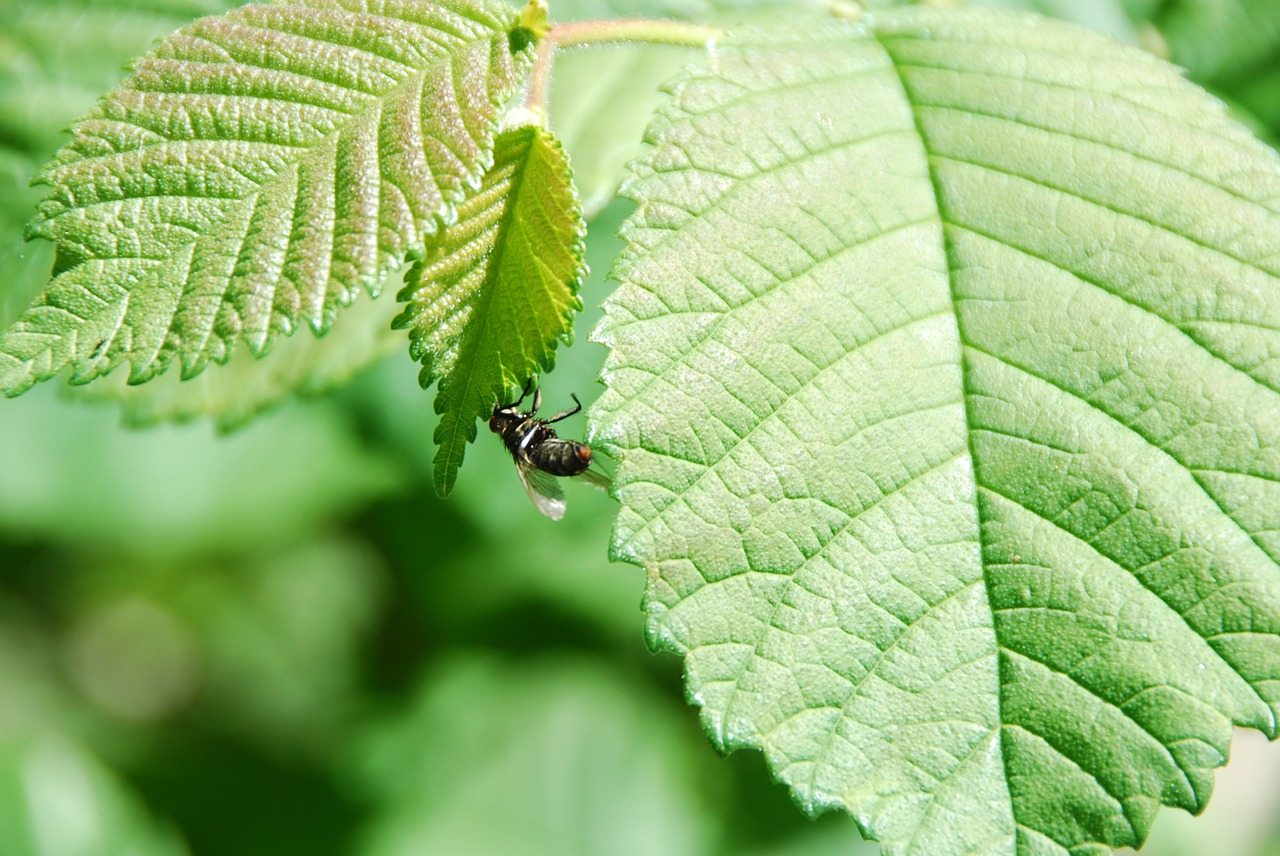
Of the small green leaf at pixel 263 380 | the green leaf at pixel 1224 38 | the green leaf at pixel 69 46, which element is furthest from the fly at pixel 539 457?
the green leaf at pixel 1224 38

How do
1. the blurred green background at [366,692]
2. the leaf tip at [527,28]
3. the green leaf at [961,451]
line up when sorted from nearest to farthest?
the green leaf at [961,451]
the leaf tip at [527,28]
the blurred green background at [366,692]

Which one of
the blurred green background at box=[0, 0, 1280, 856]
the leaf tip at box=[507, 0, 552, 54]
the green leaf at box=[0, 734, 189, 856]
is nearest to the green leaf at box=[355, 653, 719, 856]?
the blurred green background at box=[0, 0, 1280, 856]

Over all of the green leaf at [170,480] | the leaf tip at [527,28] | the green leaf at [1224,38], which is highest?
the green leaf at [1224,38]

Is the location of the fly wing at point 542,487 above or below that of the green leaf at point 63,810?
above

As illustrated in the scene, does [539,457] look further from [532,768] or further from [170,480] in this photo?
[170,480]

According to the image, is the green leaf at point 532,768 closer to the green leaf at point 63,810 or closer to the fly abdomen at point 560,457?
the green leaf at point 63,810
